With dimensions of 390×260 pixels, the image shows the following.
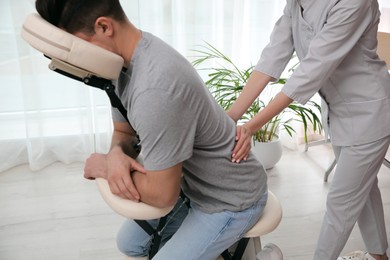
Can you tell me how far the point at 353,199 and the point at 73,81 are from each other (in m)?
1.79

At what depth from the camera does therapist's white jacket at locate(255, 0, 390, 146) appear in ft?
4.34

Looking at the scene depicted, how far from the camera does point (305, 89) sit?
1.41 m

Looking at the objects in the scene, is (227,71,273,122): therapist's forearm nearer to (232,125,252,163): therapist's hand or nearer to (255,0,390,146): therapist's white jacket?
(255,0,390,146): therapist's white jacket

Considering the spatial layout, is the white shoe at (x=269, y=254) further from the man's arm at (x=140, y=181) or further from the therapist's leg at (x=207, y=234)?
the man's arm at (x=140, y=181)

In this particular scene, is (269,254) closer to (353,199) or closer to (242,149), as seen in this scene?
(242,149)

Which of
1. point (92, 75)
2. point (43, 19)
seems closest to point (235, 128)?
point (92, 75)

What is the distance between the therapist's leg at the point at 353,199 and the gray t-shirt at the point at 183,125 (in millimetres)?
455

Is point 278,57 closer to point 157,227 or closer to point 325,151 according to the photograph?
point 157,227

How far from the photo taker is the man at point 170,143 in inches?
40.0

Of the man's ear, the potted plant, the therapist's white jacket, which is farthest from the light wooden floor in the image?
the man's ear

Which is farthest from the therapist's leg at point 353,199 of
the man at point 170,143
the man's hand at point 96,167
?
the man's hand at point 96,167

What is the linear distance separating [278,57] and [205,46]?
3.79ft

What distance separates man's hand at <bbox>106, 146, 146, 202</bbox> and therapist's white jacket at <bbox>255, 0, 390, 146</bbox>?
57 centimetres

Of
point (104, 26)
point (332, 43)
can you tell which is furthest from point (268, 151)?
point (104, 26)
